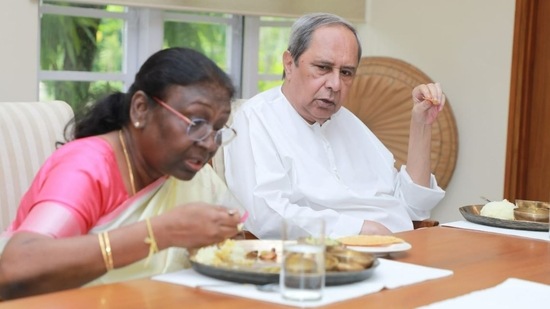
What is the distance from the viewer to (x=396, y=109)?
4738 mm

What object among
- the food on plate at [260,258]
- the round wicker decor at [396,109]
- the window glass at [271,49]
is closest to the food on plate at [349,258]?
the food on plate at [260,258]

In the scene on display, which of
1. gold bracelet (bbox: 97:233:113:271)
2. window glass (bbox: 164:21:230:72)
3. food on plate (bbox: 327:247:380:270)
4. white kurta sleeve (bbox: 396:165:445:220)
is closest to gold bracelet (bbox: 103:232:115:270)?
gold bracelet (bbox: 97:233:113:271)

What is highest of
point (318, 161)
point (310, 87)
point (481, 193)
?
point (310, 87)

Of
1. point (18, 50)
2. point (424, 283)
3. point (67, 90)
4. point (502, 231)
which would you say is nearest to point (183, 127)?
point (424, 283)

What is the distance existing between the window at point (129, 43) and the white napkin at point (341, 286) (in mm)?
2192

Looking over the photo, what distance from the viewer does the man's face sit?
316 cm

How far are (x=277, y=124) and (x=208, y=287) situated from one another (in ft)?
4.58

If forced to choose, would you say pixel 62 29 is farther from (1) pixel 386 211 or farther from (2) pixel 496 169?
(2) pixel 496 169

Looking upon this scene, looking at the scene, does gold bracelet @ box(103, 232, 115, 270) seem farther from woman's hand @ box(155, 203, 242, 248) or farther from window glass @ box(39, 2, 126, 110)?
window glass @ box(39, 2, 126, 110)

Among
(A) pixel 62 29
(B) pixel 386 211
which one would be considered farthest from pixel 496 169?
(A) pixel 62 29

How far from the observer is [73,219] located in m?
1.91

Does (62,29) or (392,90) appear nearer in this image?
(62,29)

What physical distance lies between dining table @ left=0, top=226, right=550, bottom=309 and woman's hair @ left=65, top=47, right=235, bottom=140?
42 centimetres

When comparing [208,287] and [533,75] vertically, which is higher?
[533,75]
